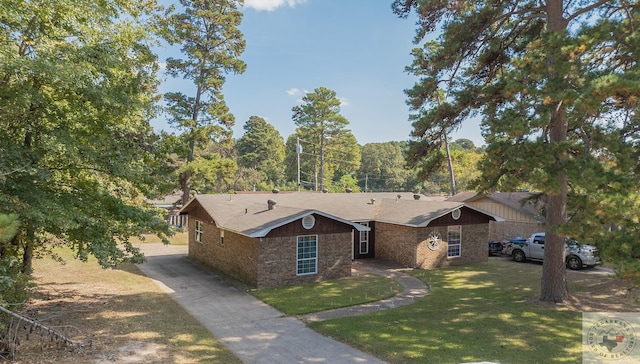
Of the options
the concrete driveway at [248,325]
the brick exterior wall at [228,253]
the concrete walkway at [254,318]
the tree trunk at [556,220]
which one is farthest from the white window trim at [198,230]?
the tree trunk at [556,220]

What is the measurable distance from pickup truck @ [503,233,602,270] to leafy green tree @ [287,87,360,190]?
33.0m

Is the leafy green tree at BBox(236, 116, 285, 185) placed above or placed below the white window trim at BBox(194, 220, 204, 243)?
above

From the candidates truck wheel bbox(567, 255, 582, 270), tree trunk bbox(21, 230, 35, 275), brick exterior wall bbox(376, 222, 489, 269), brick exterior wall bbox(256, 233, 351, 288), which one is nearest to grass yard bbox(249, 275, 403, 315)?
brick exterior wall bbox(256, 233, 351, 288)

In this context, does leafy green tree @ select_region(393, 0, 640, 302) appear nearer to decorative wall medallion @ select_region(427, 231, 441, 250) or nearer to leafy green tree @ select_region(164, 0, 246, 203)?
decorative wall medallion @ select_region(427, 231, 441, 250)

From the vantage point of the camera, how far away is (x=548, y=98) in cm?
1009

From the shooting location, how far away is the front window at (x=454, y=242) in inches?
846

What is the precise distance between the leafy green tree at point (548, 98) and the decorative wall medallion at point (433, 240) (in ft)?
20.4

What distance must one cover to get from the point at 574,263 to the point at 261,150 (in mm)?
62873

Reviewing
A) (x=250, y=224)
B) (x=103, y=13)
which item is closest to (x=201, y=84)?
(x=250, y=224)

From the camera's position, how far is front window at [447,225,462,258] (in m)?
21.5

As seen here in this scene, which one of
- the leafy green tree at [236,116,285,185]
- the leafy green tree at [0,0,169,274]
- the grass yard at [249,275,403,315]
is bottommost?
the grass yard at [249,275,403,315]

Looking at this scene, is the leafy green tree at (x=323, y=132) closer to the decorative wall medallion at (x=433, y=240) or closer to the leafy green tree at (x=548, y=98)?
the decorative wall medallion at (x=433, y=240)

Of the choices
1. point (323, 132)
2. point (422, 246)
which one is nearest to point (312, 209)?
point (422, 246)

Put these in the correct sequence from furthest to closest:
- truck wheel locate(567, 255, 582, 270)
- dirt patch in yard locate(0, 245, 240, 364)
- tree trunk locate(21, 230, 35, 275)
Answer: truck wheel locate(567, 255, 582, 270), tree trunk locate(21, 230, 35, 275), dirt patch in yard locate(0, 245, 240, 364)
